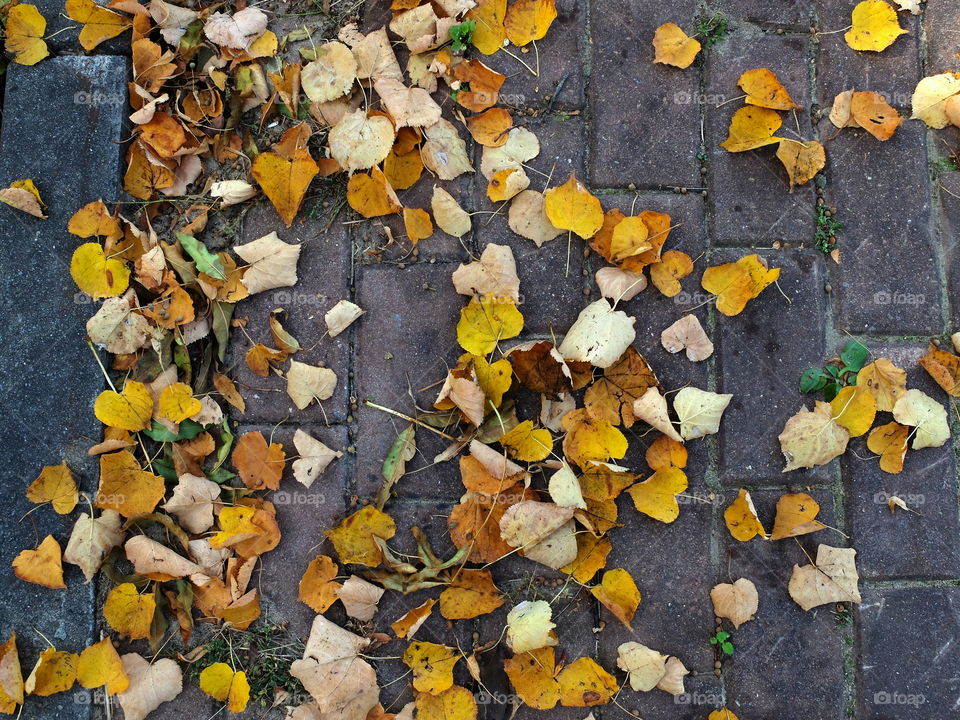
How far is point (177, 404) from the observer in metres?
2.42

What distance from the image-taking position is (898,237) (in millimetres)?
2527

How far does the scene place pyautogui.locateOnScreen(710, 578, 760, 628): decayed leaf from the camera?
239 centimetres

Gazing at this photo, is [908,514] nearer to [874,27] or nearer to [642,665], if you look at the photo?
[642,665]

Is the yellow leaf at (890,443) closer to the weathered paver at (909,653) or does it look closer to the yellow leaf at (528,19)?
the weathered paver at (909,653)

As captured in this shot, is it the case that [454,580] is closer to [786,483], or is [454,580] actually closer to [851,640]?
[786,483]

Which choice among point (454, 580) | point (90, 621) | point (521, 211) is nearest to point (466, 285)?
point (521, 211)

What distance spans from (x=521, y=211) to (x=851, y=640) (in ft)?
6.08

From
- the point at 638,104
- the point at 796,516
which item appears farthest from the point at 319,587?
the point at 638,104

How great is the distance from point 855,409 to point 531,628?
1313 millimetres

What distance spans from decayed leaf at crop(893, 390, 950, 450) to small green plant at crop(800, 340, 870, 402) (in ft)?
0.56

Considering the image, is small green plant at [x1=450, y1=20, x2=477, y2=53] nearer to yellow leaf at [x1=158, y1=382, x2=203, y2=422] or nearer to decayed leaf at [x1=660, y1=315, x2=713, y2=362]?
decayed leaf at [x1=660, y1=315, x2=713, y2=362]

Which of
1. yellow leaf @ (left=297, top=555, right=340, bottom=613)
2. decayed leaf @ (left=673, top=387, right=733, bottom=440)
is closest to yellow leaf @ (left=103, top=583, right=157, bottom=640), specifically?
yellow leaf @ (left=297, top=555, right=340, bottom=613)

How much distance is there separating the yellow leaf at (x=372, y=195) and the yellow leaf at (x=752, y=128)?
3.95 ft

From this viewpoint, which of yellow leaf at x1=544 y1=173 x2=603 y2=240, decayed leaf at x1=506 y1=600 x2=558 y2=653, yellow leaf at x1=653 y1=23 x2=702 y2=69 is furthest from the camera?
yellow leaf at x1=653 y1=23 x2=702 y2=69
